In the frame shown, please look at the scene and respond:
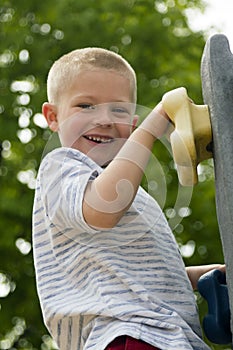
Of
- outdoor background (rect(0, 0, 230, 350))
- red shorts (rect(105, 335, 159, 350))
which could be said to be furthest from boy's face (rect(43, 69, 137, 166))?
outdoor background (rect(0, 0, 230, 350))

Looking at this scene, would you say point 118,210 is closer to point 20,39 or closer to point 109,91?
point 109,91

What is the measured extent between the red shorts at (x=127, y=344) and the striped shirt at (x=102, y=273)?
12 mm

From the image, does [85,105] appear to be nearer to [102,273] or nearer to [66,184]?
[66,184]

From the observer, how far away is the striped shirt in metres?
2.21

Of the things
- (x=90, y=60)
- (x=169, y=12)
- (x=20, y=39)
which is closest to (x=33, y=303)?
(x=20, y=39)

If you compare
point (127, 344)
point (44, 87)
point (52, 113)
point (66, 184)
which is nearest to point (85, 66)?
point (52, 113)

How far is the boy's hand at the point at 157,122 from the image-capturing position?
2.22 m

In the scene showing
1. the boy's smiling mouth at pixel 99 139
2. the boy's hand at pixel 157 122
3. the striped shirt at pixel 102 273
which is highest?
the boy's hand at pixel 157 122

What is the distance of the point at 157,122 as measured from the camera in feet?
7.29

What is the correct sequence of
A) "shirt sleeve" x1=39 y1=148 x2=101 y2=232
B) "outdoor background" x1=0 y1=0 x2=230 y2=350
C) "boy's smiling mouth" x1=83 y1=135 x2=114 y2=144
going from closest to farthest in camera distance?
"shirt sleeve" x1=39 y1=148 x2=101 y2=232, "boy's smiling mouth" x1=83 y1=135 x2=114 y2=144, "outdoor background" x1=0 y1=0 x2=230 y2=350

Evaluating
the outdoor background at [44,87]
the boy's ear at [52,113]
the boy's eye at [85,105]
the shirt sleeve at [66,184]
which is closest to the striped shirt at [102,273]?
the shirt sleeve at [66,184]

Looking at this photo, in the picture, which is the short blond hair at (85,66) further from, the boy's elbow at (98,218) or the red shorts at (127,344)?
the red shorts at (127,344)

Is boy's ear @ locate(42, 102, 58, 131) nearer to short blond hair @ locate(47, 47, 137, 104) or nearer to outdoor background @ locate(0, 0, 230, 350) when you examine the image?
short blond hair @ locate(47, 47, 137, 104)

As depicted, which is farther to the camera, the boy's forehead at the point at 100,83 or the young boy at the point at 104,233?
the boy's forehead at the point at 100,83
